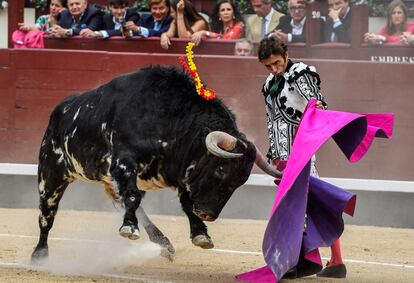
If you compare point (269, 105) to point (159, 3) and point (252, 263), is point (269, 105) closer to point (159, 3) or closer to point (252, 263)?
point (252, 263)

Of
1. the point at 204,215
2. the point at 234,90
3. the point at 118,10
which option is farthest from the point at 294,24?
the point at 204,215

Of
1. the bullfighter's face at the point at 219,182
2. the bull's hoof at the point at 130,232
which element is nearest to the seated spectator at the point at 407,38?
the bullfighter's face at the point at 219,182

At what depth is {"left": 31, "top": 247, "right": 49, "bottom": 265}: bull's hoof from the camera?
6.17 metres

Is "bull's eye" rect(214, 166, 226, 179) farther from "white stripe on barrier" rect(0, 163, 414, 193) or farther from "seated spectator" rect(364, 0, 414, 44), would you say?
"seated spectator" rect(364, 0, 414, 44)

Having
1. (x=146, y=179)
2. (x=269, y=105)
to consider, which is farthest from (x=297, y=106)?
(x=146, y=179)

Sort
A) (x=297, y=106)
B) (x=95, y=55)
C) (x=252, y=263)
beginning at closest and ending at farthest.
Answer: (x=297, y=106)
(x=252, y=263)
(x=95, y=55)

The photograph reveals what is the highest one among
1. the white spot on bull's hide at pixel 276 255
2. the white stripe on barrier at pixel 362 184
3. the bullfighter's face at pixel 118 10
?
the bullfighter's face at pixel 118 10

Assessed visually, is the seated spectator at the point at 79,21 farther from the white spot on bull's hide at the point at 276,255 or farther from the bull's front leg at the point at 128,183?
the white spot on bull's hide at the point at 276,255

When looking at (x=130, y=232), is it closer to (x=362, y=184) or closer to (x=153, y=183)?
(x=153, y=183)

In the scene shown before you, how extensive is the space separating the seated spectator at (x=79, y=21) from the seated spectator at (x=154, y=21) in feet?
1.32

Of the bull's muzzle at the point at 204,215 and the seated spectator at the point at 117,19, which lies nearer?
the bull's muzzle at the point at 204,215

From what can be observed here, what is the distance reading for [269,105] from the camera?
5.61m

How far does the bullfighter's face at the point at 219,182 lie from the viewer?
534 centimetres

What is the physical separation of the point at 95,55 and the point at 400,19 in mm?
2628
